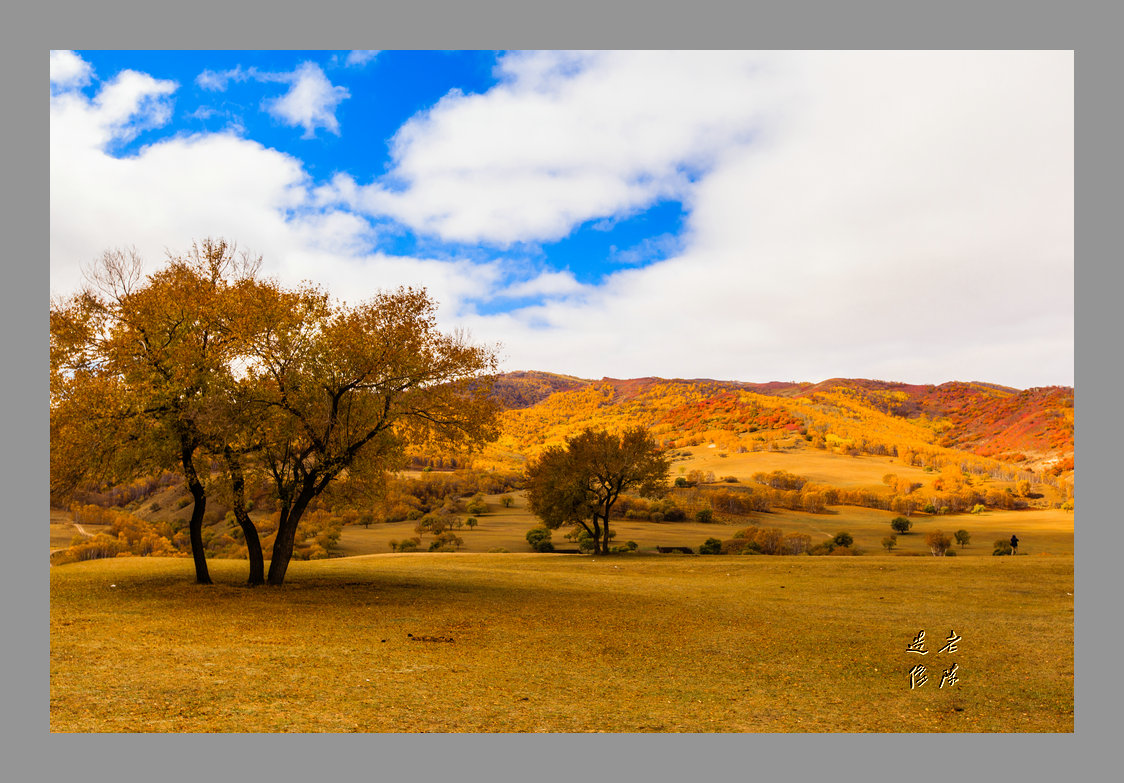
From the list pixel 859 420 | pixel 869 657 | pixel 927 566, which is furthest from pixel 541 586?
pixel 859 420

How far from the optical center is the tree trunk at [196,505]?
19.0 metres

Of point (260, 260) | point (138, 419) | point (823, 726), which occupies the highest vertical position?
point (260, 260)

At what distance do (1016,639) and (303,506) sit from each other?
1926 centimetres

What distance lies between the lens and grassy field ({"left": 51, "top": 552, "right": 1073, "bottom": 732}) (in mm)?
8547

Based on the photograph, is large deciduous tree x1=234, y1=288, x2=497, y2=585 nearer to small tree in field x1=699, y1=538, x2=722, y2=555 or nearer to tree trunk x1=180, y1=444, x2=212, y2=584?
tree trunk x1=180, y1=444, x2=212, y2=584

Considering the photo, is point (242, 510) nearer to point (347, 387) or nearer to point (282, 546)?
point (282, 546)

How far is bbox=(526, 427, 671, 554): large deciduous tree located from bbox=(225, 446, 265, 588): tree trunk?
28.9 metres

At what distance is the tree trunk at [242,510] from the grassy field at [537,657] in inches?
30.9

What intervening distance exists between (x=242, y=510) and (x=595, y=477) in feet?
107

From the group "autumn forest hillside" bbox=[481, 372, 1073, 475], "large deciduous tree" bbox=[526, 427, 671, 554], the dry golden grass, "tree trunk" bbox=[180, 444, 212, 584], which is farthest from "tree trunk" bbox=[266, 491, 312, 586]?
the dry golden grass

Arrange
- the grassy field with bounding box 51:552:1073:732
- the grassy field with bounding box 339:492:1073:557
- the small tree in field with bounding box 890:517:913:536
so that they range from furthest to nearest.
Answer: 1. the small tree in field with bounding box 890:517:913:536
2. the grassy field with bounding box 339:492:1073:557
3. the grassy field with bounding box 51:552:1073:732

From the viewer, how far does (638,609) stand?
62.1 ft

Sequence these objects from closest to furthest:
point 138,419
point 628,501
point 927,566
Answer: point 138,419
point 927,566
point 628,501

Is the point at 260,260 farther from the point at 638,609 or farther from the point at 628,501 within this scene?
the point at 628,501
